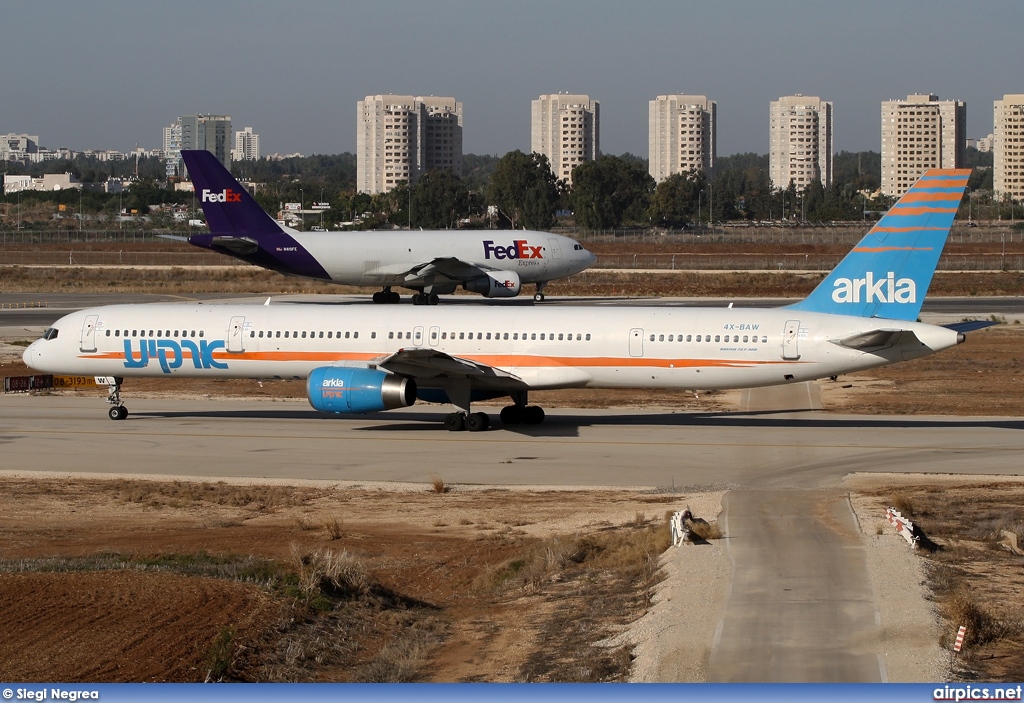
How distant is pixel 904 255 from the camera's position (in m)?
31.4

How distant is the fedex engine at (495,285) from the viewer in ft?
228

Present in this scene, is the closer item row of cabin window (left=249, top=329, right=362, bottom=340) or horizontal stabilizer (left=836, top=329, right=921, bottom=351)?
horizontal stabilizer (left=836, top=329, right=921, bottom=351)

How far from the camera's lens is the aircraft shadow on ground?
113 ft

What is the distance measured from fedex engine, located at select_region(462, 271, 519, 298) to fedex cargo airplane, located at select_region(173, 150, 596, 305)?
0.19 ft

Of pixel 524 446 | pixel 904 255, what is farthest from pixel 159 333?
pixel 904 255

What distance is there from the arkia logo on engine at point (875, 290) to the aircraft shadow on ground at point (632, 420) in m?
4.24

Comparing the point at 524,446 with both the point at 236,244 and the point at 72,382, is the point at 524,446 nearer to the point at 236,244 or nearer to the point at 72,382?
the point at 72,382

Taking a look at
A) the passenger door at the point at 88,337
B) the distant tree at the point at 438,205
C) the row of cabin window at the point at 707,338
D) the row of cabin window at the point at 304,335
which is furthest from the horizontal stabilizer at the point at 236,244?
the distant tree at the point at 438,205

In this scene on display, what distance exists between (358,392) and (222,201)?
39508 millimetres

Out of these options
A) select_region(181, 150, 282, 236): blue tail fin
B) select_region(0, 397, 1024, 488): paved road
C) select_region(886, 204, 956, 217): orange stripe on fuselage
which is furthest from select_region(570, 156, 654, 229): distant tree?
select_region(886, 204, 956, 217): orange stripe on fuselage

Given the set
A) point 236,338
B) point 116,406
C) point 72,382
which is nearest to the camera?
point 236,338

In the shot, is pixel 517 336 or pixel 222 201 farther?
pixel 222 201

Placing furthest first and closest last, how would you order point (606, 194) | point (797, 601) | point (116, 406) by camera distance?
point (606, 194)
point (116, 406)
point (797, 601)

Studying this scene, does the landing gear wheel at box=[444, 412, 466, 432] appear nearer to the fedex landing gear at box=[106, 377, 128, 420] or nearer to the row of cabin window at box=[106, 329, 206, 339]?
the row of cabin window at box=[106, 329, 206, 339]
